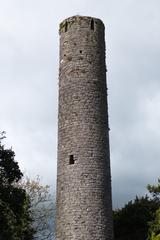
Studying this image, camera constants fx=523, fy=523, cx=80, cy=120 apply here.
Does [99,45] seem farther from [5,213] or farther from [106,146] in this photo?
[5,213]

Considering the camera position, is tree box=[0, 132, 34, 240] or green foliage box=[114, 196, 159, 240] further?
green foliage box=[114, 196, 159, 240]

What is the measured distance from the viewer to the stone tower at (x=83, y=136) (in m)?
19.3

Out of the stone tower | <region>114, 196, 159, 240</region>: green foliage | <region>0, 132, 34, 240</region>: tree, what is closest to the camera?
the stone tower

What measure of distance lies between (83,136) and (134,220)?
983 centimetres

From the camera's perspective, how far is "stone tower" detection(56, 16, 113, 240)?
63.2ft

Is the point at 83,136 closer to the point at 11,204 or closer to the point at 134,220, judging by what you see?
the point at 11,204

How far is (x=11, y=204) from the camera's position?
23.1 meters

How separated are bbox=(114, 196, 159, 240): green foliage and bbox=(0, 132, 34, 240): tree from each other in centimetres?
562

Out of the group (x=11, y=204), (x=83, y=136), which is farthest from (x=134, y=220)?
(x=83, y=136)

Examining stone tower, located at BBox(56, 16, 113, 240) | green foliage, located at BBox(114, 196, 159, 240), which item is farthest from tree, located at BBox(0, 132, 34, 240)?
green foliage, located at BBox(114, 196, 159, 240)

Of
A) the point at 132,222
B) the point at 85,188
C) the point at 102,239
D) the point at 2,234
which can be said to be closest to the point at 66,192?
the point at 85,188

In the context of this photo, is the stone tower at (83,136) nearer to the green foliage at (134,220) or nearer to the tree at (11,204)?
the tree at (11,204)

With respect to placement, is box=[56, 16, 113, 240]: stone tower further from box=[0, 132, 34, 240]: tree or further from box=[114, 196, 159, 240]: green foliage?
box=[114, 196, 159, 240]: green foliage

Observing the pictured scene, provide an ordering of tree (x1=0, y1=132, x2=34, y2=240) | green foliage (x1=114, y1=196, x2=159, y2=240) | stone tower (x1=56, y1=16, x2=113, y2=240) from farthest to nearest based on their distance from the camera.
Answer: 1. green foliage (x1=114, y1=196, x2=159, y2=240)
2. tree (x1=0, y1=132, x2=34, y2=240)
3. stone tower (x1=56, y1=16, x2=113, y2=240)
